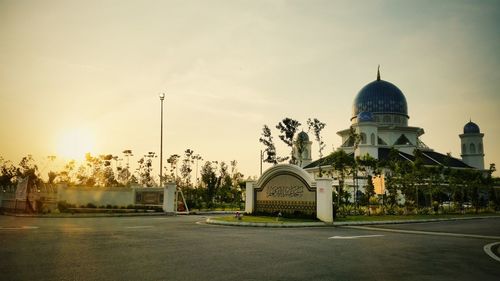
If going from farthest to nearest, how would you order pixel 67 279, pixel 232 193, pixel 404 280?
1. pixel 232 193
2. pixel 404 280
3. pixel 67 279

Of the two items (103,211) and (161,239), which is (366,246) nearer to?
(161,239)

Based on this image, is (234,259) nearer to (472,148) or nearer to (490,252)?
(490,252)

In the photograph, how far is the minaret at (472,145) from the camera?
70.8 m

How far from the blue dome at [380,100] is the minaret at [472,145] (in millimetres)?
12949

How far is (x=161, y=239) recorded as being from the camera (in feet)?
41.8

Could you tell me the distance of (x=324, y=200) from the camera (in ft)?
73.7

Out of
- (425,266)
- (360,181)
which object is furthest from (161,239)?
(360,181)

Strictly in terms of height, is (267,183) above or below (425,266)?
above

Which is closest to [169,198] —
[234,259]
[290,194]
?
[290,194]

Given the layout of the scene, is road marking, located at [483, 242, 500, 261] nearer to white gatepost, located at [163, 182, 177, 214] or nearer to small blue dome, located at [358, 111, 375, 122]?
white gatepost, located at [163, 182, 177, 214]

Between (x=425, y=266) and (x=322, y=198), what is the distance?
14.2m

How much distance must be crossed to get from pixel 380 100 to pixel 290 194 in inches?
2016

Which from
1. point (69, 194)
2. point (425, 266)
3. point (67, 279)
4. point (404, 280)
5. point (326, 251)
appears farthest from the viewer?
point (69, 194)

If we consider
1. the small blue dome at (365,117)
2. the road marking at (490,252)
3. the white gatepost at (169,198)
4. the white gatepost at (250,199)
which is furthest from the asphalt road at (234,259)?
the small blue dome at (365,117)
